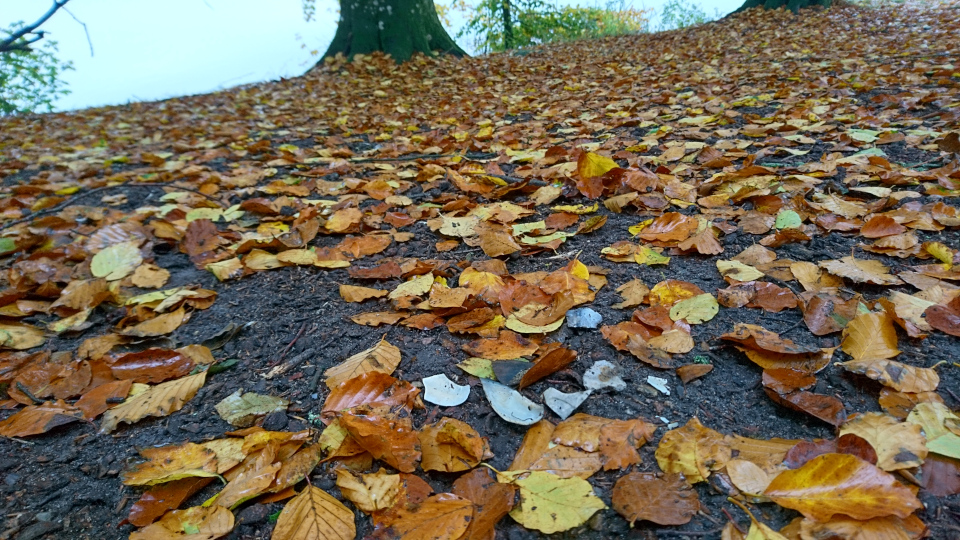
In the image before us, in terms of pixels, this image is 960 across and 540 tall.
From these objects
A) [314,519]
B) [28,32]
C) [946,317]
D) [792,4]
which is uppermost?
[792,4]

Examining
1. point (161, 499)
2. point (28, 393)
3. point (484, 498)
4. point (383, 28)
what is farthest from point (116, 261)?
point (383, 28)

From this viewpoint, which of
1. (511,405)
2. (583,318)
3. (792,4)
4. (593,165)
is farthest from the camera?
(792,4)

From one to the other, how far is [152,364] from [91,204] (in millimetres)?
1681

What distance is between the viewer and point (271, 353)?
125 cm

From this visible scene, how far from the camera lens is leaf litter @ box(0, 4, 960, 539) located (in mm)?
803

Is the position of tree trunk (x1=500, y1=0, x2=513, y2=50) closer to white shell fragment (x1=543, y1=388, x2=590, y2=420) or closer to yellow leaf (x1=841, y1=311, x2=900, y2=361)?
yellow leaf (x1=841, y1=311, x2=900, y2=361)

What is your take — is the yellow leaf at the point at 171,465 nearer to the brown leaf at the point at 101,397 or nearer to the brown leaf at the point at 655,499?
the brown leaf at the point at 101,397

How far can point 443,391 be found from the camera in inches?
41.5

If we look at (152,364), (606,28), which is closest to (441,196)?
(152,364)

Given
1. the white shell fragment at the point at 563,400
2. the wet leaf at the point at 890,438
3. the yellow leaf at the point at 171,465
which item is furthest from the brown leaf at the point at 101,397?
the wet leaf at the point at 890,438

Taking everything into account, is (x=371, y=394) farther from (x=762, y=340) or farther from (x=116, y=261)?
(x=116, y=261)

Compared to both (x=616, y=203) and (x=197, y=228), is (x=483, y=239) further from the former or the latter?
(x=197, y=228)

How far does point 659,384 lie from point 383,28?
6.48 m

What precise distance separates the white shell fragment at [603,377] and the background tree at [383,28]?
6.11 metres
